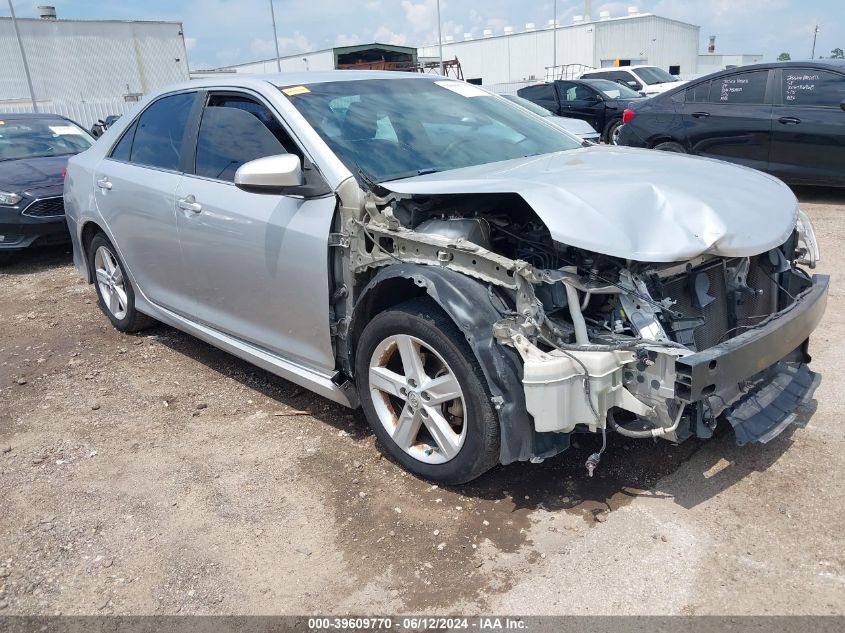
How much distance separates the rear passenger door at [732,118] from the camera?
26.8ft

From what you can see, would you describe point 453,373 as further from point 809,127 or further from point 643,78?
point 643,78

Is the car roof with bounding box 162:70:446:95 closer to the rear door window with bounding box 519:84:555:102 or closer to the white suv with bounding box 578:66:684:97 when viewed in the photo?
the rear door window with bounding box 519:84:555:102

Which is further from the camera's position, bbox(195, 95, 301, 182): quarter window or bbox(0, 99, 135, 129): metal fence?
bbox(0, 99, 135, 129): metal fence

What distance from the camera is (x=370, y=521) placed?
293 cm

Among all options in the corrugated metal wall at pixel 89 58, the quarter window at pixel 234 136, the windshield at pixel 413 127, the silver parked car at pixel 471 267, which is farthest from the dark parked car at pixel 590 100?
the corrugated metal wall at pixel 89 58

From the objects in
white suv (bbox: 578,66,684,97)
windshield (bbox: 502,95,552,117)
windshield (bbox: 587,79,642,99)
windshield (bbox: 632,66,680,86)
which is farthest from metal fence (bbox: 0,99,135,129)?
windshield (bbox: 502,95,552,117)

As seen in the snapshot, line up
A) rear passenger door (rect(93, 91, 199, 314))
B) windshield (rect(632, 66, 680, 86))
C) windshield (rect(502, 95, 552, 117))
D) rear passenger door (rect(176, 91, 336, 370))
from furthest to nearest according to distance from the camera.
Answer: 1. windshield (rect(632, 66, 680, 86))
2. windshield (rect(502, 95, 552, 117))
3. rear passenger door (rect(93, 91, 199, 314))
4. rear passenger door (rect(176, 91, 336, 370))

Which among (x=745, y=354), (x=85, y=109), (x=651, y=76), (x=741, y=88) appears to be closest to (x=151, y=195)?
(x=745, y=354)

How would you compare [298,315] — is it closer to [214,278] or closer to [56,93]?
[214,278]

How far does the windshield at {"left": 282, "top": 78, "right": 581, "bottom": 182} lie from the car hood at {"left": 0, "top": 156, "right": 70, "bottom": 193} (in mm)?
5596

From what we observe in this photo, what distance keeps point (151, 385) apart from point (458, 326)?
268cm

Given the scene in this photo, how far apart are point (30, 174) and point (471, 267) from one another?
23.7 ft

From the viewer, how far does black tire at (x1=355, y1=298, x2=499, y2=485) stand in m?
2.72

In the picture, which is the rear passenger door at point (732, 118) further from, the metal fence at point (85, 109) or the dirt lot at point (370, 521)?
the metal fence at point (85, 109)
